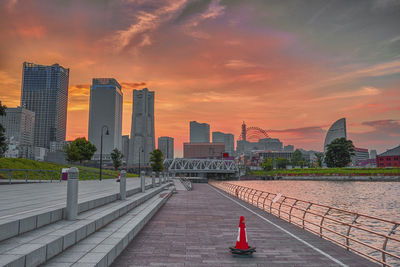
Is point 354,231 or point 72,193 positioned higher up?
point 72,193

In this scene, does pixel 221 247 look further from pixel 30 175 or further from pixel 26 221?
pixel 30 175

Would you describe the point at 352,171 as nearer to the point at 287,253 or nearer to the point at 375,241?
the point at 375,241

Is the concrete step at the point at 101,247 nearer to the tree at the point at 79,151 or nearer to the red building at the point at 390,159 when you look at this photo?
the tree at the point at 79,151

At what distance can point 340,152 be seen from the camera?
5901 inches

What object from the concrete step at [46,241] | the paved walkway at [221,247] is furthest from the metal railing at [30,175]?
the concrete step at [46,241]

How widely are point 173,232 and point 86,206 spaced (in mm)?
3480

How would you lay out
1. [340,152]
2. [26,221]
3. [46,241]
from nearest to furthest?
[46,241] < [26,221] < [340,152]

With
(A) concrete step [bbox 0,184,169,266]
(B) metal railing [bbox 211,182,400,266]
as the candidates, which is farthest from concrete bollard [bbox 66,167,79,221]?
(B) metal railing [bbox 211,182,400,266]

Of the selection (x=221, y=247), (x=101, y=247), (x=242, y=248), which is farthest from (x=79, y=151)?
(x=242, y=248)

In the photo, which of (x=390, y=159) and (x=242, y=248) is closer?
(x=242, y=248)

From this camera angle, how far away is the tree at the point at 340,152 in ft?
490

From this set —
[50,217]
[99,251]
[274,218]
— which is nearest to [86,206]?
[50,217]

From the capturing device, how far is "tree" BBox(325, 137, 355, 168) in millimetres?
149375

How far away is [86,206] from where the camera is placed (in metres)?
11.3
